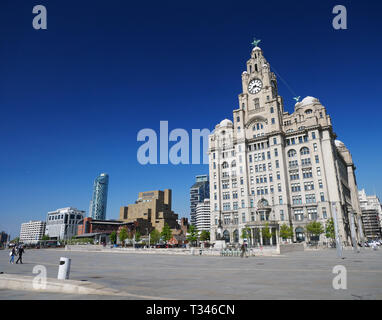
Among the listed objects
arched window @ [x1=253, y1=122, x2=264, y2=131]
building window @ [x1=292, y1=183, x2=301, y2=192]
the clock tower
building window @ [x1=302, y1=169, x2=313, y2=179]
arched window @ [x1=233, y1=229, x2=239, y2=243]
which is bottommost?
arched window @ [x1=233, y1=229, x2=239, y2=243]

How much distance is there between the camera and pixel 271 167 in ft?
251

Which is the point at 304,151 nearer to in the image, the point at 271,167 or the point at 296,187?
the point at 271,167

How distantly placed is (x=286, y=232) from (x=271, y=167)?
2070 cm

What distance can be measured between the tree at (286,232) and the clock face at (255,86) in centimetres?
4541

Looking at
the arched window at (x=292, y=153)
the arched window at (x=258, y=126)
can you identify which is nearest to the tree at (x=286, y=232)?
the arched window at (x=292, y=153)

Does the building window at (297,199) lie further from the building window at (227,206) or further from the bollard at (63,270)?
the bollard at (63,270)

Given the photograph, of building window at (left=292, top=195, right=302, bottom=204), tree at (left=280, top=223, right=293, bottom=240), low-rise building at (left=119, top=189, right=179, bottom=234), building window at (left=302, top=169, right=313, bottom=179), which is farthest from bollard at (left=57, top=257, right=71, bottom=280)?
low-rise building at (left=119, top=189, right=179, bottom=234)

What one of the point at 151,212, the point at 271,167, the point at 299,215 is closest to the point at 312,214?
the point at 299,215

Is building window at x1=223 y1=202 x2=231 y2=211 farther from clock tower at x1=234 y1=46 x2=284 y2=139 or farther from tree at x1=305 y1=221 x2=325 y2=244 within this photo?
tree at x1=305 y1=221 x2=325 y2=244

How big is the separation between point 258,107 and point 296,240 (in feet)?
139

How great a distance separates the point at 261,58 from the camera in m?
90.2

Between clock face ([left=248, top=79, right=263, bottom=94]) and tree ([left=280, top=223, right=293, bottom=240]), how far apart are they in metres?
45.4

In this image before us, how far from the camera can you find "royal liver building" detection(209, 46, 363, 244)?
69688 mm
